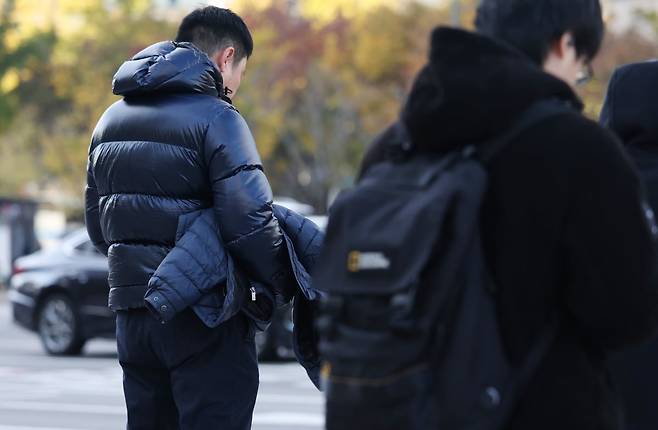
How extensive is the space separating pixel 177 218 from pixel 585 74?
162 centimetres

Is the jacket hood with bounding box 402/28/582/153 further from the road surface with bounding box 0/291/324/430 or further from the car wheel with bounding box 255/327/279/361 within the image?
the car wheel with bounding box 255/327/279/361

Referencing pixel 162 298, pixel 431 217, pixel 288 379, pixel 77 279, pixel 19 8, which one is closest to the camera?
pixel 431 217

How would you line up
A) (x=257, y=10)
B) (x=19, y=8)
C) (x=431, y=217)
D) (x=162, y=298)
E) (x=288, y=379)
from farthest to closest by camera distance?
(x=257, y=10), (x=19, y=8), (x=288, y=379), (x=162, y=298), (x=431, y=217)

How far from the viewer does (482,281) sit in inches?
109

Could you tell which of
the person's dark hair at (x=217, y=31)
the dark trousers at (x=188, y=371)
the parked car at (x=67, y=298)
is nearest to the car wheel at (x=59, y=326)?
the parked car at (x=67, y=298)

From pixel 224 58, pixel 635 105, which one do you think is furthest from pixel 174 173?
pixel 635 105

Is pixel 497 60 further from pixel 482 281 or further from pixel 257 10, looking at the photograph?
pixel 257 10

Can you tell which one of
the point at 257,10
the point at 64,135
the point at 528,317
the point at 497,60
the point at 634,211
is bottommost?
the point at 64,135

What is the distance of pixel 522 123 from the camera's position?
9.32 feet

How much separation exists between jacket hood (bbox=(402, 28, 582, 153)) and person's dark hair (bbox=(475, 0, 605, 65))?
66mm

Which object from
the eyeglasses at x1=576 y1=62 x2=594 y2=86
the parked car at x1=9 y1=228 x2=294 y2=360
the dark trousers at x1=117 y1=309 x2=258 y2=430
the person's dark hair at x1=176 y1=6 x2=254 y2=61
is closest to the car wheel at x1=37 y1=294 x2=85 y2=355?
the parked car at x1=9 y1=228 x2=294 y2=360

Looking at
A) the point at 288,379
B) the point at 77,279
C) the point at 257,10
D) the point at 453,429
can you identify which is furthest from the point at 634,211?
the point at 257,10

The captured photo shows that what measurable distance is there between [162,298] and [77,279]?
11.6 meters

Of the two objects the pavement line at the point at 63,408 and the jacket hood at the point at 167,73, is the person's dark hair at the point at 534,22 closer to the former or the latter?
the jacket hood at the point at 167,73
